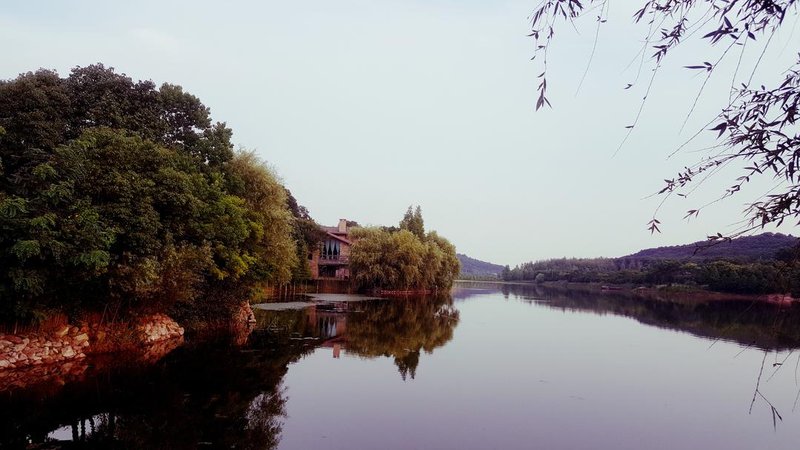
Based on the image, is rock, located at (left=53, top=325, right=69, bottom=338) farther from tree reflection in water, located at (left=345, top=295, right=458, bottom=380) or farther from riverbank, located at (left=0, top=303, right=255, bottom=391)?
tree reflection in water, located at (left=345, top=295, right=458, bottom=380)

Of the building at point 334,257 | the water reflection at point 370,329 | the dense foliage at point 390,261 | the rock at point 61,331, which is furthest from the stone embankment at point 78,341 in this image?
the building at point 334,257

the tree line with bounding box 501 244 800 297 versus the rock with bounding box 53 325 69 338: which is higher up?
the tree line with bounding box 501 244 800 297

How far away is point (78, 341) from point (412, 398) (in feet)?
31.5

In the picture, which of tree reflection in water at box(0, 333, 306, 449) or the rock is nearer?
tree reflection in water at box(0, 333, 306, 449)

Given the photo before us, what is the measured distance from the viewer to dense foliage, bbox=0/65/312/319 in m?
12.3

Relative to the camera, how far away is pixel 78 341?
13953mm

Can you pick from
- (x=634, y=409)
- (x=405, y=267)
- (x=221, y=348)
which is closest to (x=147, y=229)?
(x=221, y=348)

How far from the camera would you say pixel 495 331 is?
25.9 meters

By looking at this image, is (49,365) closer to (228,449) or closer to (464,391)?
(228,449)

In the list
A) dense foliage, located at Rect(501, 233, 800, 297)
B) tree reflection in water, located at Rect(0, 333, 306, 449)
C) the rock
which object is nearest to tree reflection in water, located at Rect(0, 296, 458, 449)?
tree reflection in water, located at Rect(0, 333, 306, 449)

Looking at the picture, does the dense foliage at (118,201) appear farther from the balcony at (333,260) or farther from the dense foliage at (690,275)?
the balcony at (333,260)

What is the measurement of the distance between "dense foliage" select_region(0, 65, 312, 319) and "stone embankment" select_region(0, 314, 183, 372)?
0.66m

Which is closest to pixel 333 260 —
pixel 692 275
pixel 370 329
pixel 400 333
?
pixel 370 329

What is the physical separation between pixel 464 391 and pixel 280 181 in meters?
17.2
